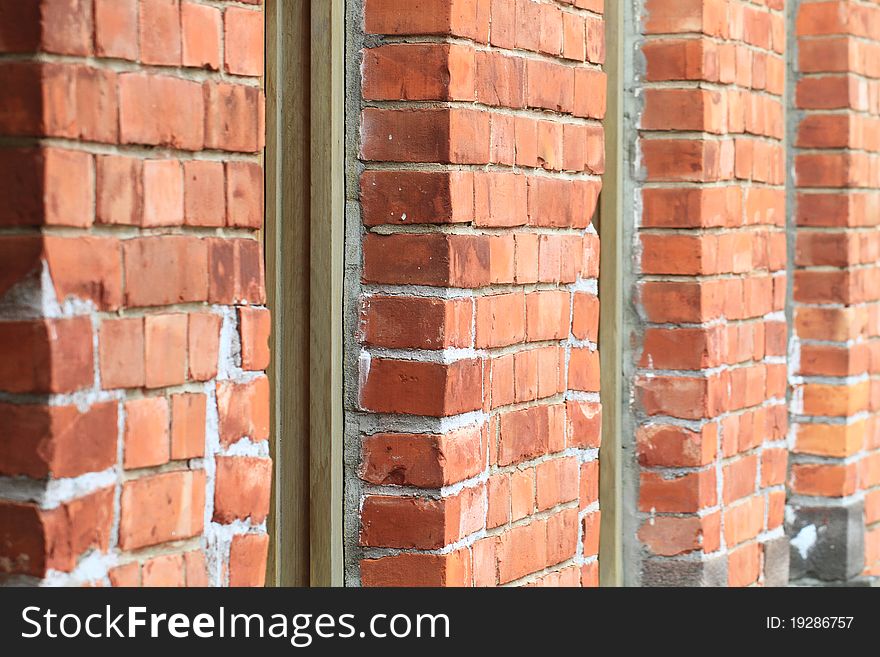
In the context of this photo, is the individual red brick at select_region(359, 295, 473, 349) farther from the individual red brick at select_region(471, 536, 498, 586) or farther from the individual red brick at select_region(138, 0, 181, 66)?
the individual red brick at select_region(138, 0, 181, 66)

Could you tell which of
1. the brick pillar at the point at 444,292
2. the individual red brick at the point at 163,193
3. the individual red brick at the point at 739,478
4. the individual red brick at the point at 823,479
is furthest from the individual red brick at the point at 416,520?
the individual red brick at the point at 823,479

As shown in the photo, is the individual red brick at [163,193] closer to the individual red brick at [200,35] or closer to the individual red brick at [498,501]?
the individual red brick at [200,35]

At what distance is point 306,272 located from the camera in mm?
2357

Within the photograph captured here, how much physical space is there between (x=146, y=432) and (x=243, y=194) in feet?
1.17

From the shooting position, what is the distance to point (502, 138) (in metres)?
2.46

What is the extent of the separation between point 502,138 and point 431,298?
33 centimetres

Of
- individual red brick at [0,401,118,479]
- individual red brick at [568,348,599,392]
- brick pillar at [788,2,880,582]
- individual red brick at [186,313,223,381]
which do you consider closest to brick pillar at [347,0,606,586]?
individual red brick at [568,348,599,392]

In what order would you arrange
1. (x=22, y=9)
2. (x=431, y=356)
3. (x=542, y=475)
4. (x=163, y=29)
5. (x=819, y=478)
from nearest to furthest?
(x=22, y=9), (x=163, y=29), (x=431, y=356), (x=542, y=475), (x=819, y=478)

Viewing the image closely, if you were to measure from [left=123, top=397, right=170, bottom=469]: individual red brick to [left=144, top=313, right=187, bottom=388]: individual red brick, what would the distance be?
26mm

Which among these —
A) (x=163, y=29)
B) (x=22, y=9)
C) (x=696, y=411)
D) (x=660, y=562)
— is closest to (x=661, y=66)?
(x=696, y=411)

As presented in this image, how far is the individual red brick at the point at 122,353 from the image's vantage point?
1.70m

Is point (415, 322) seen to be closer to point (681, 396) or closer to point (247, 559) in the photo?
point (247, 559)

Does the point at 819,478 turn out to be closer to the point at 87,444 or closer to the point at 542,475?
the point at 542,475

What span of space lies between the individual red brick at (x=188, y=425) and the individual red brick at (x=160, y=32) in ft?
1.37
